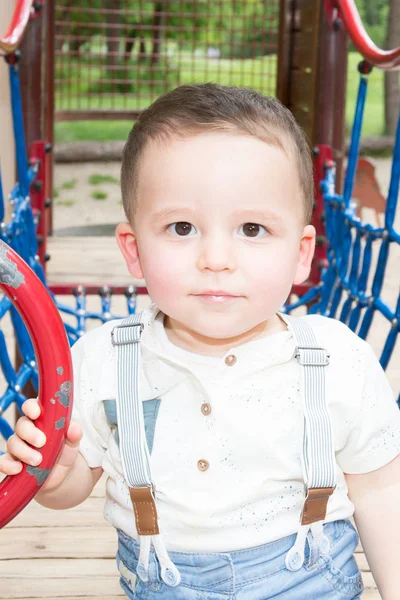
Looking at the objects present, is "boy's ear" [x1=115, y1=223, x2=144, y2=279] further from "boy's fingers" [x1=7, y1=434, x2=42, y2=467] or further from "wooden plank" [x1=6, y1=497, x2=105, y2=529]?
"wooden plank" [x1=6, y1=497, x2=105, y2=529]

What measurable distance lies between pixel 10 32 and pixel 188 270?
1.66 meters

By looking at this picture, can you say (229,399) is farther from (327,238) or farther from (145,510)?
(327,238)

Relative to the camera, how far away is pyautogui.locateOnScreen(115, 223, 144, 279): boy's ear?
116cm

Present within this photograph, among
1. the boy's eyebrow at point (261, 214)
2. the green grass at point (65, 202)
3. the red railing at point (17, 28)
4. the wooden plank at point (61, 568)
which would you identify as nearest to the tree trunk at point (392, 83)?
the green grass at point (65, 202)

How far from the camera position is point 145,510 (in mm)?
1099

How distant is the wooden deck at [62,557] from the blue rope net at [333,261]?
A: 8.6 inches

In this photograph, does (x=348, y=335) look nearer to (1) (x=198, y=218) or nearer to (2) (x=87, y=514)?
(1) (x=198, y=218)

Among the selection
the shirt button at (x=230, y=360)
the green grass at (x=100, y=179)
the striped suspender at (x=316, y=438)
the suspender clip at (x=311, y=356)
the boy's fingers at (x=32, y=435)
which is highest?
the boy's fingers at (x=32, y=435)

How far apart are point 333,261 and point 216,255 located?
172cm

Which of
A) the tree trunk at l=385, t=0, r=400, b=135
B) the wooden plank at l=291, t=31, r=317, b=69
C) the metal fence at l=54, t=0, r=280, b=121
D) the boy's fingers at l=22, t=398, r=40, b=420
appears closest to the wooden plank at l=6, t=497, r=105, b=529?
the boy's fingers at l=22, t=398, r=40, b=420

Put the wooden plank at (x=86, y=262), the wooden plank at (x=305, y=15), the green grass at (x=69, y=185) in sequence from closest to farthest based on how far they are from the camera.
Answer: the wooden plank at (x=305, y=15), the wooden plank at (x=86, y=262), the green grass at (x=69, y=185)

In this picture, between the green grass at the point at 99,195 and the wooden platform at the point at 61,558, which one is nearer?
the wooden platform at the point at 61,558

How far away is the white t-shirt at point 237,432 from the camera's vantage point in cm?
111

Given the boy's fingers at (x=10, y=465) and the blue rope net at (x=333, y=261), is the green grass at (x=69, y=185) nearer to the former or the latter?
the blue rope net at (x=333, y=261)
